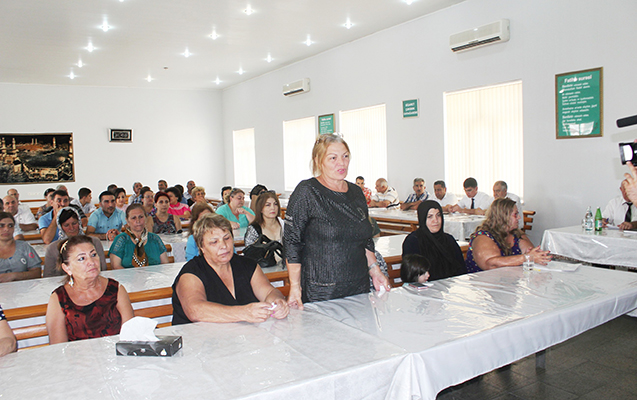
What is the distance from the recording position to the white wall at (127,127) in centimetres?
1273

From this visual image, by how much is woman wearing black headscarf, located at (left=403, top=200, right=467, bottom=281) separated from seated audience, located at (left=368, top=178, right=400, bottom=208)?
4903mm

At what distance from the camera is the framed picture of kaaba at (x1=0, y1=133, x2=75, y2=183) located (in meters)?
12.6

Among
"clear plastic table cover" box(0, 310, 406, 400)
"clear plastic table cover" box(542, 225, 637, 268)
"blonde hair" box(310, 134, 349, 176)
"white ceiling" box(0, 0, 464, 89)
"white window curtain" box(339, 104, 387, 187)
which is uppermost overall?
"white ceiling" box(0, 0, 464, 89)

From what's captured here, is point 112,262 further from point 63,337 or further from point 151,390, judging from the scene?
point 151,390

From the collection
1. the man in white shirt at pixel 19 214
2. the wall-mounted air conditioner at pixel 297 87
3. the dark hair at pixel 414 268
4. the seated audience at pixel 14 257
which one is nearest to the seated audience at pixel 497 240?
the dark hair at pixel 414 268

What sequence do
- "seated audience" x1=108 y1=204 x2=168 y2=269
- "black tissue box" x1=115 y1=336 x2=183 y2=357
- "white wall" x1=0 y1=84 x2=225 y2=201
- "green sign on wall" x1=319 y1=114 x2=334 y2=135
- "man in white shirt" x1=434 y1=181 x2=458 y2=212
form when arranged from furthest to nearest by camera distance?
1. "white wall" x1=0 y1=84 x2=225 y2=201
2. "green sign on wall" x1=319 y1=114 x2=334 y2=135
3. "man in white shirt" x1=434 y1=181 x2=458 y2=212
4. "seated audience" x1=108 y1=204 x2=168 y2=269
5. "black tissue box" x1=115 y1=336 x2=183 y2=357

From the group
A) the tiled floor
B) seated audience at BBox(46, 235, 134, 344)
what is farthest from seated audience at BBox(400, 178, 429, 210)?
seated audience at BBox(46, 235, 134, 344)

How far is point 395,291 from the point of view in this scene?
251 centimetres

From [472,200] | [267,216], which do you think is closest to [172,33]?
[267,216]

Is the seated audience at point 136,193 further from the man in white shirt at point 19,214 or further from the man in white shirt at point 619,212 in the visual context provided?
the man in white shirt at point 619,212

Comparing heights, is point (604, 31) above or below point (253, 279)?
above

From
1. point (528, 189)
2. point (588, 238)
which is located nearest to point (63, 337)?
point (588, 238)

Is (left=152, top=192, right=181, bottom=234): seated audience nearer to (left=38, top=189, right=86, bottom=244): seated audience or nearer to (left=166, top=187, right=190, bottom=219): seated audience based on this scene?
(left=38, top=189, right=86, bottom=244): seated audience

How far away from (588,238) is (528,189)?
220 cm
